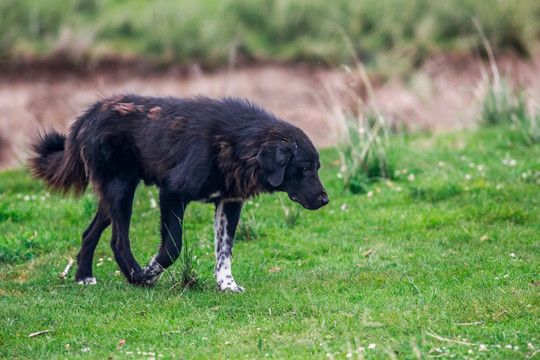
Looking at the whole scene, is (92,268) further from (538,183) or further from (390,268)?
(538,183)

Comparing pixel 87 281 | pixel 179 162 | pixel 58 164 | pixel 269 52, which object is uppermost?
pixel 179 162

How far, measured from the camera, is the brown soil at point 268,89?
1460 centimetres

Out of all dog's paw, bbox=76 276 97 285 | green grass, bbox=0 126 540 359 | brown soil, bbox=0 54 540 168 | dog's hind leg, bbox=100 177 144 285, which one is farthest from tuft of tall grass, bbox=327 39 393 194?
brown soil, bbox=0 54 540 168

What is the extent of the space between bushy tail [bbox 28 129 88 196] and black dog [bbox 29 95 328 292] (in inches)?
0.8

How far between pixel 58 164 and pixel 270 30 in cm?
1108

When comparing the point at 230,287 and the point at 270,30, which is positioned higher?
the point at 270,30

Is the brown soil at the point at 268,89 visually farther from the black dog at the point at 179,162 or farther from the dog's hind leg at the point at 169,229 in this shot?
the dog's hind leg at the point at 169,229

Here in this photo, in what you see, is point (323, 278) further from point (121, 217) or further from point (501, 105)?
point (501, 105)

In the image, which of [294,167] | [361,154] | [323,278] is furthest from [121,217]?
[361,154]

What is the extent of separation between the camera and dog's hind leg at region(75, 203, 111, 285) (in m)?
6.86

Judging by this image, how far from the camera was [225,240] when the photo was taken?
21.6 ft

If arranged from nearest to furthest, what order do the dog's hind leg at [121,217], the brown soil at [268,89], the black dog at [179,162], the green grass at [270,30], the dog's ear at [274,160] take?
the dog's ear at [274,160], the black dog at [179,162], the dog's hind leg at [121,217], the brown soil at [268,89], the green grass at [270,30]

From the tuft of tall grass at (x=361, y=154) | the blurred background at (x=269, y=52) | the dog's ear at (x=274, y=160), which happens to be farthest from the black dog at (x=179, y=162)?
the blurred background at (x=269, y=52)

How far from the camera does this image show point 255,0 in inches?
708
